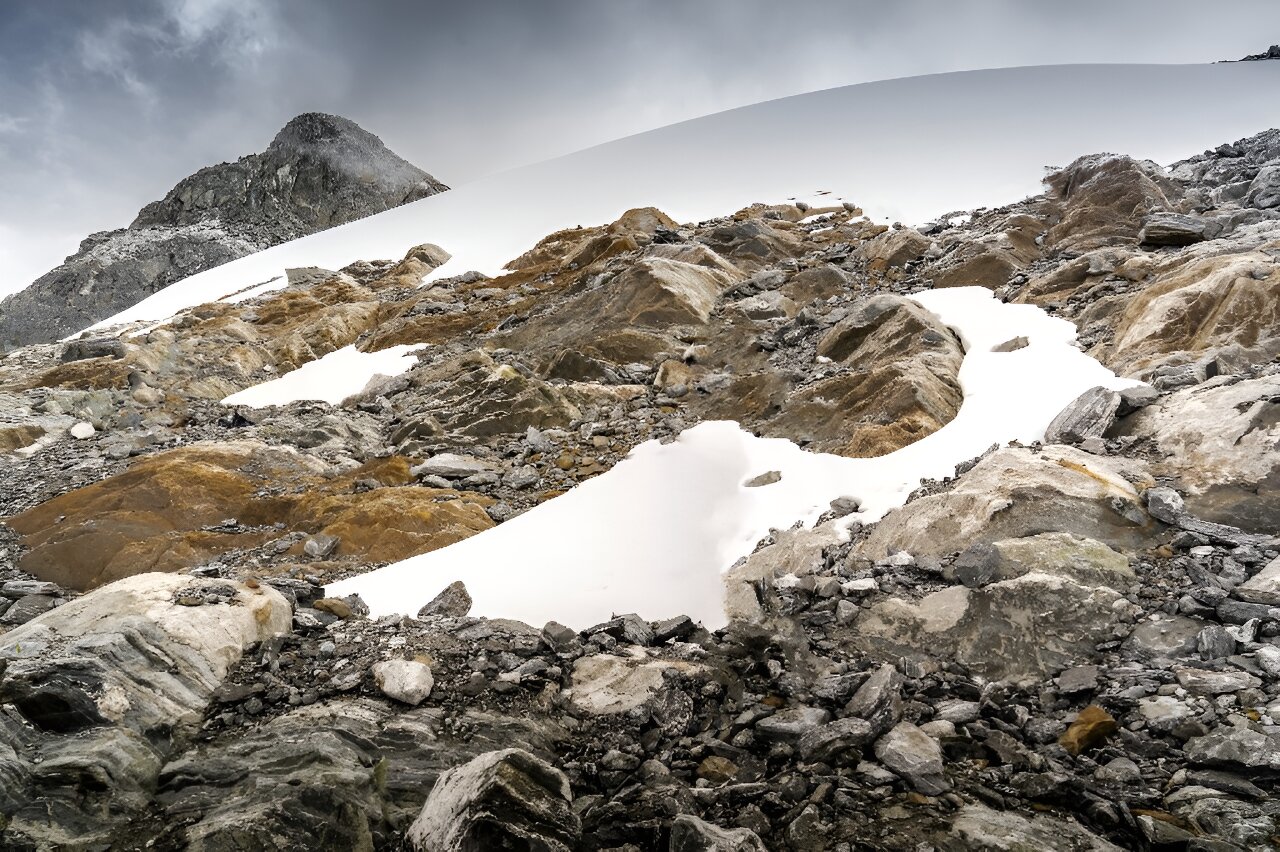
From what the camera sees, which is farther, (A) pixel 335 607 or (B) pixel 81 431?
(B) pixel 81 431

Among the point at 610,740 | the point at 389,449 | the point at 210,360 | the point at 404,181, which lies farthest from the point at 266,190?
the point at 610,740

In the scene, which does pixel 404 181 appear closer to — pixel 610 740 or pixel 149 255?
pixel 149 255

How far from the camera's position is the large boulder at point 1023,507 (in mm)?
7480

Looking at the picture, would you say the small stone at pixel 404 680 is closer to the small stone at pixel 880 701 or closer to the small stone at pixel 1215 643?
the small stone at pixel 880 701

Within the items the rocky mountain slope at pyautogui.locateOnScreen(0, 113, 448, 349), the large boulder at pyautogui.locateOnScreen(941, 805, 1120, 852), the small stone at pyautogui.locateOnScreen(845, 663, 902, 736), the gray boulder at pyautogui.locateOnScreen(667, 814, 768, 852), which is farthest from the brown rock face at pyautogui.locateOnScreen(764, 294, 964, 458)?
the rocky mountain slope at pyautogui.locateOnScreen(0, 113, 448, 349)

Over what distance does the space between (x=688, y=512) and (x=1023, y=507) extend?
16.4 feet

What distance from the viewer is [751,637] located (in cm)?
766

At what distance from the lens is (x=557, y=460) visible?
14.5 meters

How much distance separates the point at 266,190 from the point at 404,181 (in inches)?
522

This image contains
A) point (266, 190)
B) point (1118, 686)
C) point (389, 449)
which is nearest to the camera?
point (1118, 686)

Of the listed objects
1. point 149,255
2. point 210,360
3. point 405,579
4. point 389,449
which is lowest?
point 405,579

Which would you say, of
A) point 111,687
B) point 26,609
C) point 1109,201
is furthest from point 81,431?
point 1109,201

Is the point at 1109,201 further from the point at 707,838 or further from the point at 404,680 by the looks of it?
the point at 404,680

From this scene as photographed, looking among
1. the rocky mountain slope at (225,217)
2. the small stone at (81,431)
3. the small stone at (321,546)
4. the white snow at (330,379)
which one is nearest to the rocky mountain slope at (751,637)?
the small stone at (321,546)
